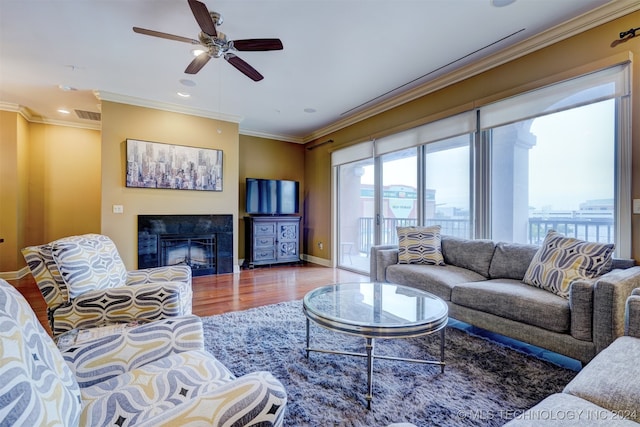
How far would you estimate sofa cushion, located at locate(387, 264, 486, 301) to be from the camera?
256 centimetres

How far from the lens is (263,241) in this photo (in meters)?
5.44

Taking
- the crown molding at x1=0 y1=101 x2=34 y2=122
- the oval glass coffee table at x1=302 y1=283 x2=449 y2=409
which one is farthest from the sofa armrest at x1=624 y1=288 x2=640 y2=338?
the crown molding at x1=0 y1=101 x2=34 y2=122

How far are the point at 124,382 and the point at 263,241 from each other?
4.42 meters

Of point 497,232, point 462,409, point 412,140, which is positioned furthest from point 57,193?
point 497,232

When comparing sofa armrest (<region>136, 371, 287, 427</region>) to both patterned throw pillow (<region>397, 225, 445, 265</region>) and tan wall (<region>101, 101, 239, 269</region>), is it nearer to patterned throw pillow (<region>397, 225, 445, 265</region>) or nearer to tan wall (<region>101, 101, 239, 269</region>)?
patterned throw pillow (<region>397, 225, 445, 265</region>)

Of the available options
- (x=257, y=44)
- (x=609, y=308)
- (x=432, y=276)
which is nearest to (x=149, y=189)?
(x=257, y=44)

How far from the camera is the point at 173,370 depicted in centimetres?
109

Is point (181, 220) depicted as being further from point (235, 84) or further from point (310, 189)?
point (310, 189)

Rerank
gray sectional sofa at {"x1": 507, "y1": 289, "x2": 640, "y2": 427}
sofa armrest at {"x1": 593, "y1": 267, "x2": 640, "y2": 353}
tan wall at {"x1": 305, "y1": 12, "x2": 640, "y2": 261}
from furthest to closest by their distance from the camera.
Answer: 1. tan wall at {"x1": 305, "y1": 12, "x2": 640, "y2": 261}
2. sofa armrest at {"x1": 593, "y1": 267, "x2": 640, "y2": 353}
3. gray sectional sofa at {"x1": 507, "y1": 289, "x2": 640, "y2": 427}

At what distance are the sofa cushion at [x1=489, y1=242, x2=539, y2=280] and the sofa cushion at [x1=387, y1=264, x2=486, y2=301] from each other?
16cm

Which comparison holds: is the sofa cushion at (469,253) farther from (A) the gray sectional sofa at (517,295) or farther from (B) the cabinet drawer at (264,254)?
(B) the cabinet drawer at (264,254)

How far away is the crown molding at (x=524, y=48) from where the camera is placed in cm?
224

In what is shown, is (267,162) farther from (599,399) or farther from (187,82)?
(599,399)

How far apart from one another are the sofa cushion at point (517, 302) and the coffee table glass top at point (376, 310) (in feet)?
1.46
